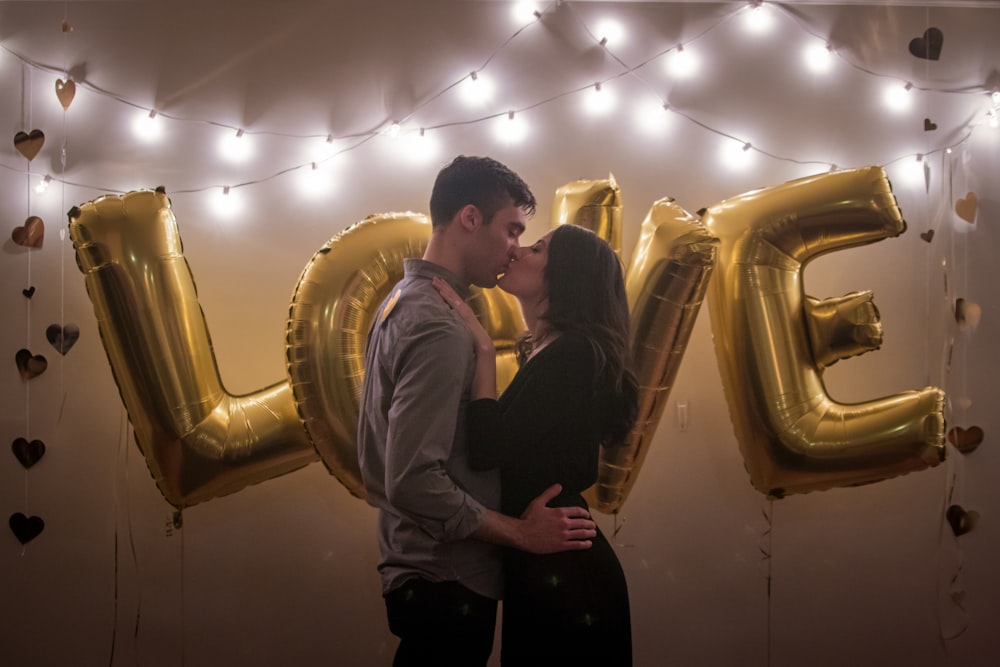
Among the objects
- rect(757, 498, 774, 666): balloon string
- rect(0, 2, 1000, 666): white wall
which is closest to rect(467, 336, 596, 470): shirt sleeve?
rect(0, 2, 1000, 666): white wall

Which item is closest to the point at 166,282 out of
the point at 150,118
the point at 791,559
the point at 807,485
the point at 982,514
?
the point at 150,118

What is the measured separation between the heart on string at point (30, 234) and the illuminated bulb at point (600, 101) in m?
1.80

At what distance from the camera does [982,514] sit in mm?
2594

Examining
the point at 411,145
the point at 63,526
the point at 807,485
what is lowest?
the point at 63,526

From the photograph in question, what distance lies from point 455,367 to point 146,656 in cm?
176

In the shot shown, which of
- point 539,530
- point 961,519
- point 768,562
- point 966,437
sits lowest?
point 768,562

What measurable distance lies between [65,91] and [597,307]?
6.33 feet

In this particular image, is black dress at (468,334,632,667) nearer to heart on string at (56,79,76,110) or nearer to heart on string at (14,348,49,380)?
heart on string at (14,348,49,380)

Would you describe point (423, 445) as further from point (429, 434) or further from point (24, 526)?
point (24, 526)

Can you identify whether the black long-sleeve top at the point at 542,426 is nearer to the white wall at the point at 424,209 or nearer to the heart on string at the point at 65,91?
the white wall at the point at 424,209

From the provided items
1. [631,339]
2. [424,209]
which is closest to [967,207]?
[631,339]

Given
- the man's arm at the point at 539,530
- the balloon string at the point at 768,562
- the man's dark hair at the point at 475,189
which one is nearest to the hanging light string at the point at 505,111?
the man's dark hair at the point at 475,189

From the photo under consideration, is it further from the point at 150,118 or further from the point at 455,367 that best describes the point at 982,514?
the point at 150,118

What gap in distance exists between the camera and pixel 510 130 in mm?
2543
